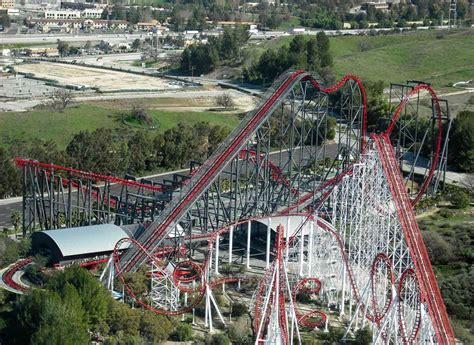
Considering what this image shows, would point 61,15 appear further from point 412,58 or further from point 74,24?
point 412,58

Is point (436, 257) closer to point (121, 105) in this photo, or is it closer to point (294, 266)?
point (294, 266)

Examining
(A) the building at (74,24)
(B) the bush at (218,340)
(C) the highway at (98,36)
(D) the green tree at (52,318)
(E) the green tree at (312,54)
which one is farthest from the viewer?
(A) the building at (74,24)

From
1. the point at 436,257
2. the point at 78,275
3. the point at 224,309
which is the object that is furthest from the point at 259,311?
the point at 436,257

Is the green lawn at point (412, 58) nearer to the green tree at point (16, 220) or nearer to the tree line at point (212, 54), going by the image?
the tree line at point (212, 54)

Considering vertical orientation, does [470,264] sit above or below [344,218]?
below

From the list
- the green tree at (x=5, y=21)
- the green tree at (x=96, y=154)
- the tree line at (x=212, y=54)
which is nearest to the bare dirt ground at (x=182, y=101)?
the tree line at (x=212, y=54)

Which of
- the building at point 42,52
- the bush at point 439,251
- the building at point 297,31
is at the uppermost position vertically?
the building at point 297,31

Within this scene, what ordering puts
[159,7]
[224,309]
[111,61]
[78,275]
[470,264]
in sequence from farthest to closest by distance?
[159,7]
[111,61]
[470,264]
[224,309]
[78,275]
